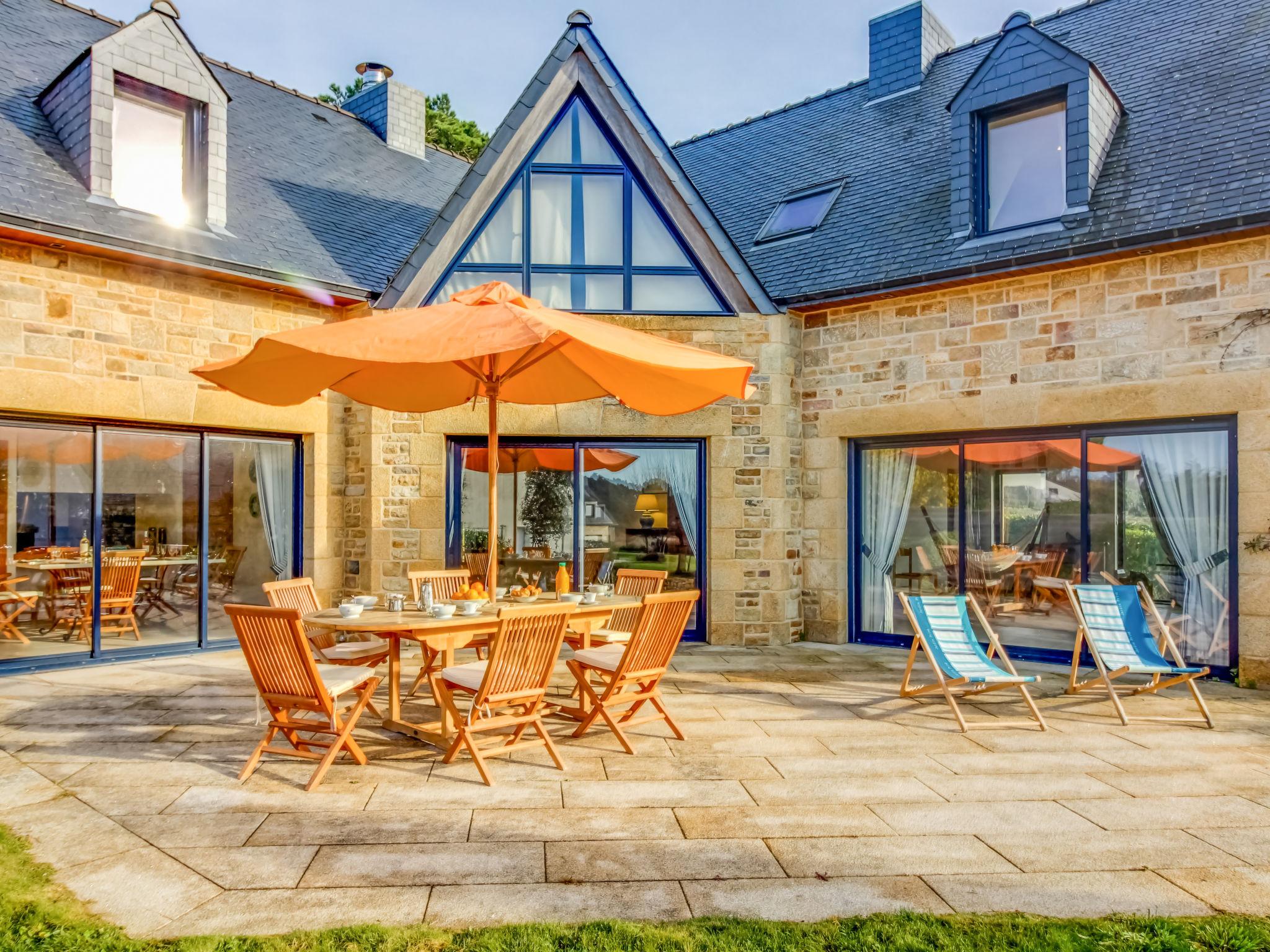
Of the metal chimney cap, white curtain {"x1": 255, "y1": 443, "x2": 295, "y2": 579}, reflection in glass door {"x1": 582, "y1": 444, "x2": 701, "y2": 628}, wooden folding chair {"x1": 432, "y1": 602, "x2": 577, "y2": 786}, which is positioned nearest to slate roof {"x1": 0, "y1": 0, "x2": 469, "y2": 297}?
the metal chimney cap

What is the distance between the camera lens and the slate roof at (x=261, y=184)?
27.3 feet

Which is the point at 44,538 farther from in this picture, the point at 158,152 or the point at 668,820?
the point at 668,820

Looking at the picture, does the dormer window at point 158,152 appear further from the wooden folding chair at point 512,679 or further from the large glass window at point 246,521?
the wooden folding chair at point 512,679

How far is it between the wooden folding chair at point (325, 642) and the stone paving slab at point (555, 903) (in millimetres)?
2741

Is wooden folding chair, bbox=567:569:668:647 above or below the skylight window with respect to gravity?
below

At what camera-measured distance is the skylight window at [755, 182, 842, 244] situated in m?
11.5

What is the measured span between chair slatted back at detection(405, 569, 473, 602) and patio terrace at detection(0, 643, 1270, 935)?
1561 mm

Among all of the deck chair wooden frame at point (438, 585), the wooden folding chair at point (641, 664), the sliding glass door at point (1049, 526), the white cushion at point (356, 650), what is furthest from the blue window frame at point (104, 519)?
the sliding glass door at point (1049, 526)

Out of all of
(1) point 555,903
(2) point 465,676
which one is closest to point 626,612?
(2) point 465,676

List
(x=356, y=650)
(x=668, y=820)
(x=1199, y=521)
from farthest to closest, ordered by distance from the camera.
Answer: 1. (x=1199, y=521)
2. (x=356, y=650)
3. (x=668, y=820)

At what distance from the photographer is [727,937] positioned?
3.08 metres

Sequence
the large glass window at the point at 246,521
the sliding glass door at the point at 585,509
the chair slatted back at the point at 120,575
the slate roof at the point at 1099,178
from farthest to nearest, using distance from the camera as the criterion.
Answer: the sliding glass door at the point at 585,509 < the large glass window at the point at 246,521 < the chair slatted back at the point at 120,575 < the slate roof at the point at 1099,178

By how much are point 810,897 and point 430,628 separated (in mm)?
2769

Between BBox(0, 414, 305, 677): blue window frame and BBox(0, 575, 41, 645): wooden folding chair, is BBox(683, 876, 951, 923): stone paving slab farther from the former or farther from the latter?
BBox(0, 575, 41, 645): wooden folding chair
